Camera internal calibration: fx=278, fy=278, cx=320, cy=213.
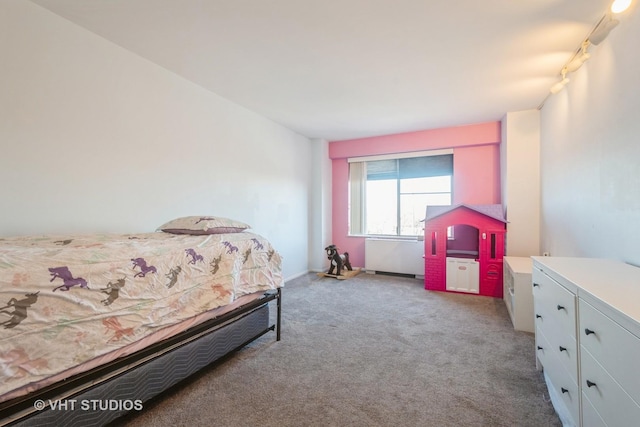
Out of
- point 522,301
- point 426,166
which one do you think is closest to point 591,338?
A: point 522,301

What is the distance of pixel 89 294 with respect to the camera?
1.23 m

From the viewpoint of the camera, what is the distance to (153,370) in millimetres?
1486

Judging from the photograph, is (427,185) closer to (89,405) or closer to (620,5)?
(620,5)

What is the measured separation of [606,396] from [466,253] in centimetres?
318

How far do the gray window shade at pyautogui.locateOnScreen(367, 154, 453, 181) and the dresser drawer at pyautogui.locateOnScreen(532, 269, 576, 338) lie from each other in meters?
3.08

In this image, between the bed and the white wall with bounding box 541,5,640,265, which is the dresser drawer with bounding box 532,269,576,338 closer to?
the white wall with bounding box 541,5,640,265

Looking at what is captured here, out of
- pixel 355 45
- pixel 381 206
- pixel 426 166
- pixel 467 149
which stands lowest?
pixel 381 206

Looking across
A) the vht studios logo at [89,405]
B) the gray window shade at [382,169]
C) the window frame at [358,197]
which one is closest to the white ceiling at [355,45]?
the gray window shade at [382,169]

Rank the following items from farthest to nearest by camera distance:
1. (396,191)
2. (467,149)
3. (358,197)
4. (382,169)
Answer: (358,197) → (382,169) → (396,191) → (467,149)

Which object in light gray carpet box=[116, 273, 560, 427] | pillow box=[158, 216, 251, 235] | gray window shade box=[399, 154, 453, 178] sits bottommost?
light gray carpet box=[116, 273, 560, 427]

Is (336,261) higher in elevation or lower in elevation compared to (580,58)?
lower

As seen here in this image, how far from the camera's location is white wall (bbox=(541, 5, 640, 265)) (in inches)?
64.0

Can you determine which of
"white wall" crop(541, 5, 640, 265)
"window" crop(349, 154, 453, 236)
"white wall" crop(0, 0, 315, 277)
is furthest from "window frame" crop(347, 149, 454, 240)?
"white wall" crop(541, 5, 640, 265)

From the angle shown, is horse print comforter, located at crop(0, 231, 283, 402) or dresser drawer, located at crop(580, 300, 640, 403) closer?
dresser drawer, located at crop(580, 300, 640, 403)
